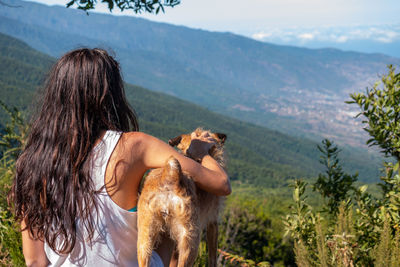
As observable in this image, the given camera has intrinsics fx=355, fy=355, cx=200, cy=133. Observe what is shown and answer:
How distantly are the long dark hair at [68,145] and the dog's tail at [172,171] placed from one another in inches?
18.2

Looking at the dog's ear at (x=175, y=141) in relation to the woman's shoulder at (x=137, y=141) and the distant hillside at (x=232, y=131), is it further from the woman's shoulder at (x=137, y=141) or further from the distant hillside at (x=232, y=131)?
the distant hillside at (x=232, y=131)

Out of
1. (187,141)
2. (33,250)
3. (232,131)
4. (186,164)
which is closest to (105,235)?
(33,250)

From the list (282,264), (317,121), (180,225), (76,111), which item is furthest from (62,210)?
(317,121)

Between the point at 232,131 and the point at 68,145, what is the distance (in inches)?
4460

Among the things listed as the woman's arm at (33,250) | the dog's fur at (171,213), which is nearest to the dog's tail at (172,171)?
the dog's fur at (171,213)

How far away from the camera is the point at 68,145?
74.4 inches

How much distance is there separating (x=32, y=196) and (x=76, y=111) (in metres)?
0.53

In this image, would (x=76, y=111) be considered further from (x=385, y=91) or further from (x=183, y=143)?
(x=385, y=91)

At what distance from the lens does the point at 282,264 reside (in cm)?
738

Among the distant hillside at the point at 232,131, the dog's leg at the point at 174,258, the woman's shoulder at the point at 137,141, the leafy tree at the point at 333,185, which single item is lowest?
the distant hillside at the point at 232,131

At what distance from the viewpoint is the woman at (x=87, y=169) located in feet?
6.08

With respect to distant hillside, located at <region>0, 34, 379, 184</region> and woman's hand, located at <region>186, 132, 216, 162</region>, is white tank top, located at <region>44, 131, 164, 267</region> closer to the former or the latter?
woman's hand, located at <region>186, 132, 216, 162</region>

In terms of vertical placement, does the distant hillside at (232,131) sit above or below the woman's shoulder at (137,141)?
below

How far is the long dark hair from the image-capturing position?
6.14 feet
